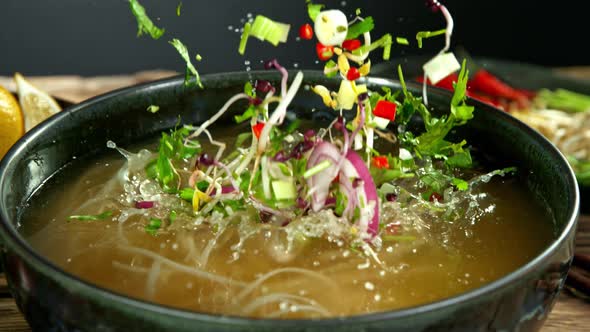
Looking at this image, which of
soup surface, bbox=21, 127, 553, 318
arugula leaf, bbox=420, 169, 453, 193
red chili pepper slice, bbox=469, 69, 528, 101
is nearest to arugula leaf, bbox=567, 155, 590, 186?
red chili pepper slice, bbox=469, 69, 528, 101

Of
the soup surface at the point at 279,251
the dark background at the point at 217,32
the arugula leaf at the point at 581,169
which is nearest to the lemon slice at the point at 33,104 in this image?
the soup surface at the point at 279,251

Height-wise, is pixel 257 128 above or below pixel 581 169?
above

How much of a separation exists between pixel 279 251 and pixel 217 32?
143 inches

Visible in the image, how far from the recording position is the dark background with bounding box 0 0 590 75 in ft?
15.1

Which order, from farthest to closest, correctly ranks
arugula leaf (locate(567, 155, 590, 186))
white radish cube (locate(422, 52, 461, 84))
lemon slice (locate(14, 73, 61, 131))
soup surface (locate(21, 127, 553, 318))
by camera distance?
1. arugula leaf (locate(567, 155, 590, 186))
2. lemon slice (locate(14, 73, 61, 131))
3. white radish cube (locate(422, 52, 461, 84))
4. soup surface (locate(21, 127, 553, 318))

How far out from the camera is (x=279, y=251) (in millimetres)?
1344

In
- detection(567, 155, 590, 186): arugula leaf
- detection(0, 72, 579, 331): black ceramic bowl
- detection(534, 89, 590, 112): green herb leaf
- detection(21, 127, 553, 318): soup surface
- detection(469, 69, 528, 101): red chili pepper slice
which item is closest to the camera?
detection(0, 72, 579, 331): black ceramic bowl

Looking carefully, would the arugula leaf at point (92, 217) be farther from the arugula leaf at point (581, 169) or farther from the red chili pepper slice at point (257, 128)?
the arugula leaf at point (581, 169)

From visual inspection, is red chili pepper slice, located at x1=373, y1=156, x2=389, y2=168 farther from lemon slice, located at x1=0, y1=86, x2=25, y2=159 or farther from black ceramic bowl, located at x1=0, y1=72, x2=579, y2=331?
lemon slice, located at x1=0, y1=86, x2=25, y2=159

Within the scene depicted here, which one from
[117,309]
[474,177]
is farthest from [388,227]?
[117,309]

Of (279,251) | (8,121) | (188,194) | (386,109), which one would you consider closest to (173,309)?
(279,251)

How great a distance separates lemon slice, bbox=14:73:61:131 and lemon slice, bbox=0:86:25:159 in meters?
0.06

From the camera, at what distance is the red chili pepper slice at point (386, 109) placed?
4.71 ft

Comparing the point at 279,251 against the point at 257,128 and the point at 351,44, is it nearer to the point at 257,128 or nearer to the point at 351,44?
the point at 257,128
